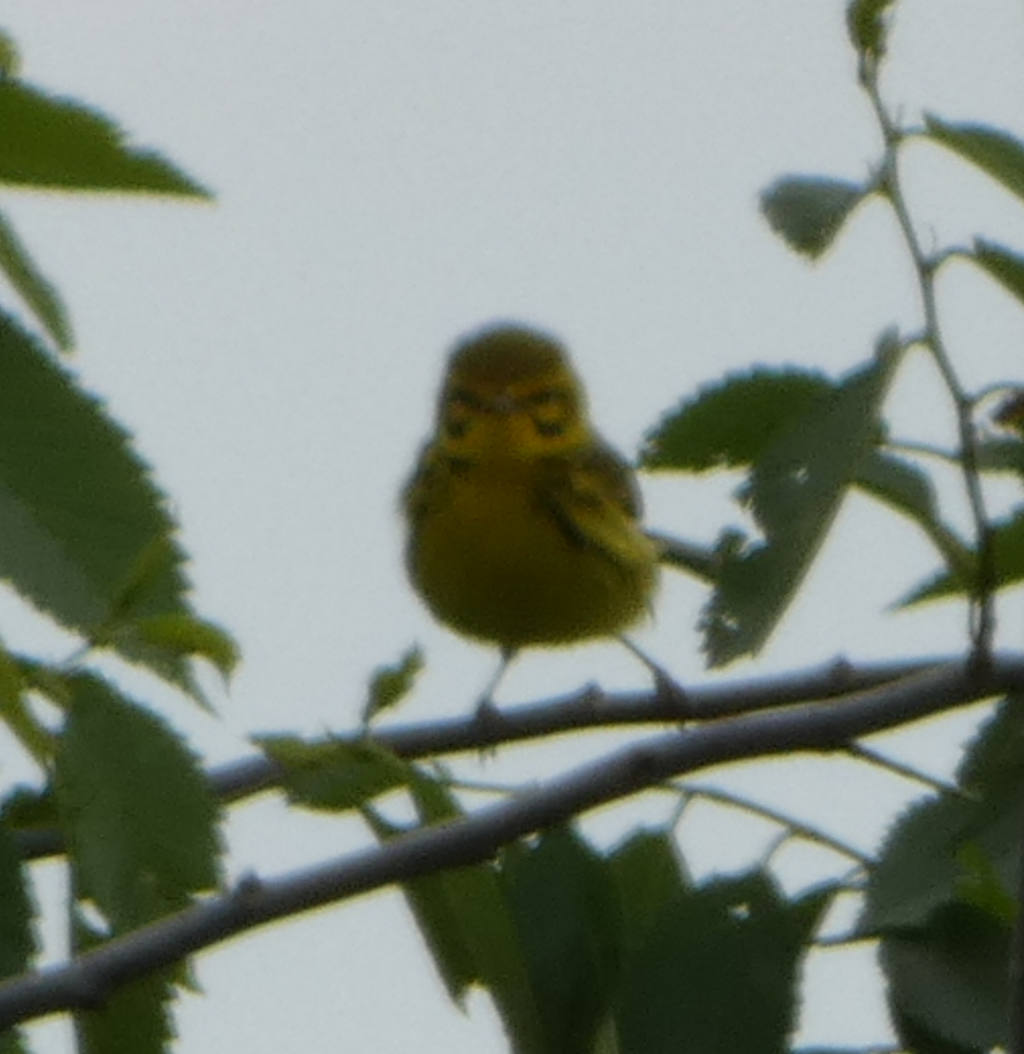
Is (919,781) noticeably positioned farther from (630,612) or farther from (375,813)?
(630,612)

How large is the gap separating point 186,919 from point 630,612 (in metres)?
2.69

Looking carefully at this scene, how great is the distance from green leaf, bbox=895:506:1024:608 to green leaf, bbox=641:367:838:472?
182 millimetres

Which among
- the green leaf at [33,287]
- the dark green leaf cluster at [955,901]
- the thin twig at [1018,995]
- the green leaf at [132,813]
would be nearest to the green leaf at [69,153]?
the green leaf at [33,287]

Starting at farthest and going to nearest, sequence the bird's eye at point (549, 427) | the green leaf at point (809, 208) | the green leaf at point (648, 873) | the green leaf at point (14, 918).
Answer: the bird's eye at point (549, 427) → the green leaf at point (648, 873) → the green leaf at point (809, 208) → the green leaf at point (14, 918)

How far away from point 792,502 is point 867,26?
283 mm

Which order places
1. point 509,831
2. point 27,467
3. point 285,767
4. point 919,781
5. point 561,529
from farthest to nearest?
point 561,529
point 919,781
point 285,767
point 509,831
point 27,467

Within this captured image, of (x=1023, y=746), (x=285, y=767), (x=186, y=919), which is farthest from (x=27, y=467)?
(x=1023, y=746)

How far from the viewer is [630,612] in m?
3.77

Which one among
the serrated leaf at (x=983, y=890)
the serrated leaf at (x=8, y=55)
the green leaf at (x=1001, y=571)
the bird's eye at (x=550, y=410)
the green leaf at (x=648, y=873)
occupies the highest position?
the bird's eye at (x=550, y=410)

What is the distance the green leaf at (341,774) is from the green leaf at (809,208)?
16.8 inches

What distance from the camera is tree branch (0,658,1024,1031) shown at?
43.2 inches

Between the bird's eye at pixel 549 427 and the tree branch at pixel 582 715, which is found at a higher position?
the bird's eye at pixel 549 427

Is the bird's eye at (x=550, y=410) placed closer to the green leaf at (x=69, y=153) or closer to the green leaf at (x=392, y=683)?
the green leaf at (x=392, y=683)

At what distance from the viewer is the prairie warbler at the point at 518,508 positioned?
3645 mm
